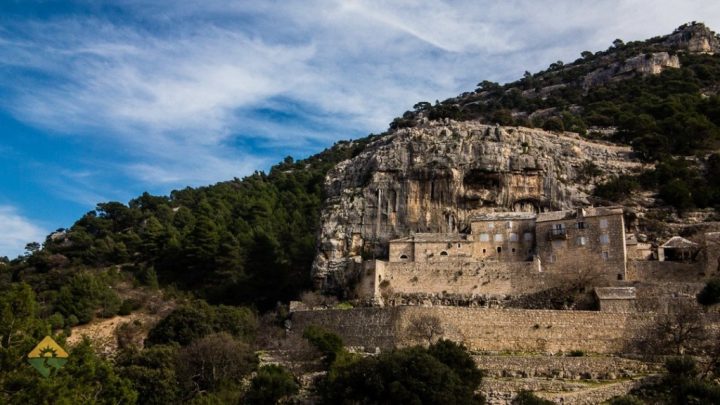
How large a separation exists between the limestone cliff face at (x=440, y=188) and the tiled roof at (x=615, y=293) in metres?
14.6

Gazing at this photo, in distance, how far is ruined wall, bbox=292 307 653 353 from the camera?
143 ft

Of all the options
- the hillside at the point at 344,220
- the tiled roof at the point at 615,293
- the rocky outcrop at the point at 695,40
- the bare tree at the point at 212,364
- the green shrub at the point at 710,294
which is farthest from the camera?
the rocky outcrop at the point at 695,40

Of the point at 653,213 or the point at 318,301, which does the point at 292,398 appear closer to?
the point at 318,301

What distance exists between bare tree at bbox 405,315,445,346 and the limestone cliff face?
14587 mm

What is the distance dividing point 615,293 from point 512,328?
740 centimetres

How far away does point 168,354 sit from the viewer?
40.9 metres

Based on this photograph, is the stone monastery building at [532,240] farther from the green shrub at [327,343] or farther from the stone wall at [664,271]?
the green shrub at [327,343]

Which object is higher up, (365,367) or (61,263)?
(61,263)

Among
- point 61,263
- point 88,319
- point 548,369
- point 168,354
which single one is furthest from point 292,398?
point 61,263

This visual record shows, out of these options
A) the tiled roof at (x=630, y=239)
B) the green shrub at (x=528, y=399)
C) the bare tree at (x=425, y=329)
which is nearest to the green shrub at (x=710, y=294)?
the tiled roof at (x=630, y=239)

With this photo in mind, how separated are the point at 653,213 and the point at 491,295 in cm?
1783

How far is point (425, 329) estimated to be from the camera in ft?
145

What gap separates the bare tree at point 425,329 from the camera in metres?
44.0

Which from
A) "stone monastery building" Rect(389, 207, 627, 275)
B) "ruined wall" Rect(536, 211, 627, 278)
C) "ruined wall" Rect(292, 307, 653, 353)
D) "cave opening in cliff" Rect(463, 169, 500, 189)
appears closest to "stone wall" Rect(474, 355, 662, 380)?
"ruined wall" Rect(292, 307, 653, 353)
